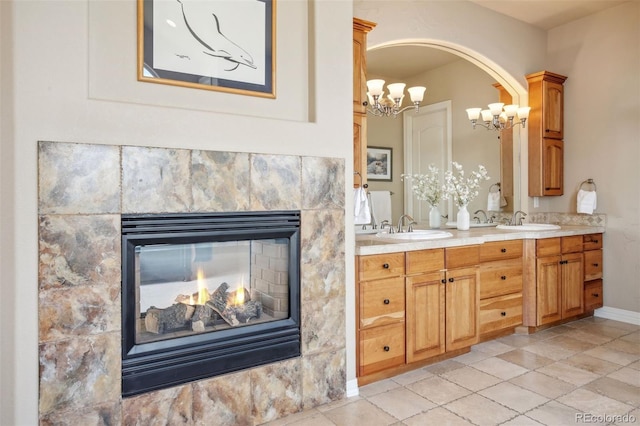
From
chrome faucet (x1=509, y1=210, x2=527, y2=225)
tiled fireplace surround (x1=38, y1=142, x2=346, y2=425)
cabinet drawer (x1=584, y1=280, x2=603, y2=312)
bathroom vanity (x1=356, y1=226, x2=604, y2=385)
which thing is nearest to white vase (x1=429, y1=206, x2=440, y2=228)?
bathroom vanity (x1=356, y1=226, x2=604, y2=385)

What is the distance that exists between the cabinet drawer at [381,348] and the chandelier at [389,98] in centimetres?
170

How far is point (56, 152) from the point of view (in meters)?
1.68

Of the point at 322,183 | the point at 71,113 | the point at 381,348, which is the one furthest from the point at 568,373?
the point at 71,113

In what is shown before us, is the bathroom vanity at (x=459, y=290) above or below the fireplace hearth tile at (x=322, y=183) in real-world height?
below

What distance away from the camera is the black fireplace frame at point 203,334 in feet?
6.02

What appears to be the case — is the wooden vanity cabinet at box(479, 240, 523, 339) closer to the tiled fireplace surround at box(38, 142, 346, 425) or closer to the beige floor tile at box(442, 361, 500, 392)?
the beige floor tile at box(442, 361, 500, 392)

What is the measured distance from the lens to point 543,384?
259 centimetres

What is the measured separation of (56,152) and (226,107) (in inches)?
30.9

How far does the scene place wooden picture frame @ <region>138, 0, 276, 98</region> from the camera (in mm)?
1922

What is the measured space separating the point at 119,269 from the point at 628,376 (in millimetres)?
3087

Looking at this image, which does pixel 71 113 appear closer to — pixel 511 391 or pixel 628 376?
pixel 511 391

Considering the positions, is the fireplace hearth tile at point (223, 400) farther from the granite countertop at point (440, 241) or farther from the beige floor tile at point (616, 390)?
the beige floor tile at point (616, 390)

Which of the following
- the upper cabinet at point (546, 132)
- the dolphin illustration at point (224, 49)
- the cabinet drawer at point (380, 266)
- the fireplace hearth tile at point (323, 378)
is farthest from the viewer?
the upper cabinet at point (546, 132)

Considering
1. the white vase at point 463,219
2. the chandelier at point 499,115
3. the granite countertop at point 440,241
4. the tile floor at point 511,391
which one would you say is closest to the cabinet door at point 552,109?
the chandelier at point 499,115
